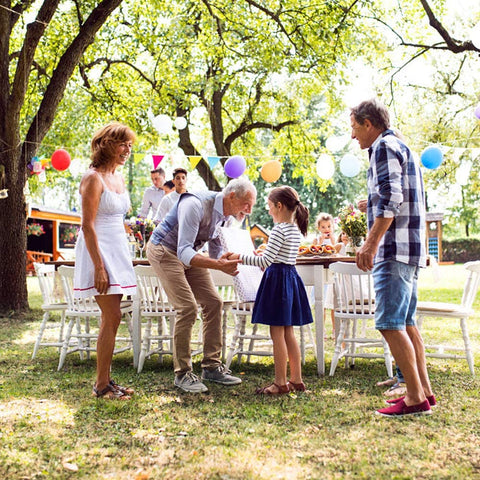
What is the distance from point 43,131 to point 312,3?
4.88 meters

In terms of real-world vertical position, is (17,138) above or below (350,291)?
above

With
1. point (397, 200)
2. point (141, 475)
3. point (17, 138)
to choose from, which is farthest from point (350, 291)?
point (17, 138)

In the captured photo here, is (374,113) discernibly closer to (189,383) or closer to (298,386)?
(298,386)

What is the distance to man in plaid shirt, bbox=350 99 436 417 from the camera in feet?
9.93

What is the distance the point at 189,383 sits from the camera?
12.6ft

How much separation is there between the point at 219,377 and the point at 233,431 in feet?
3.69

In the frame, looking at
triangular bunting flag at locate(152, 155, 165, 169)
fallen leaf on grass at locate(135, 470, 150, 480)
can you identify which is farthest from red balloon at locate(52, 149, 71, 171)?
fallen leaf on grass at locate(135, 470, 150, 480)

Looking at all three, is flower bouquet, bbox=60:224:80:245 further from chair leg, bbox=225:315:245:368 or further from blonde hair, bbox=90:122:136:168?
blonde hair, bbox=90:122:136:168

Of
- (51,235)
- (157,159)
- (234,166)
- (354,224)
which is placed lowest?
(354,224)

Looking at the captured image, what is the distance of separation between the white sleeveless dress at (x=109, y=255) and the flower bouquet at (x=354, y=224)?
2.25 m

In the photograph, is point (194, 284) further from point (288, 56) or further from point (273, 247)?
point (288, 56)

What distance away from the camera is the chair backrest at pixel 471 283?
434 cm

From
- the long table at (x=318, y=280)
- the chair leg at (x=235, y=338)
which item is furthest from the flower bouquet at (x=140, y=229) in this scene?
the long table at (x=318, y=280)

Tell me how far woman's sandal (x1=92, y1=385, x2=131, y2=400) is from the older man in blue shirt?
0.43 meters
